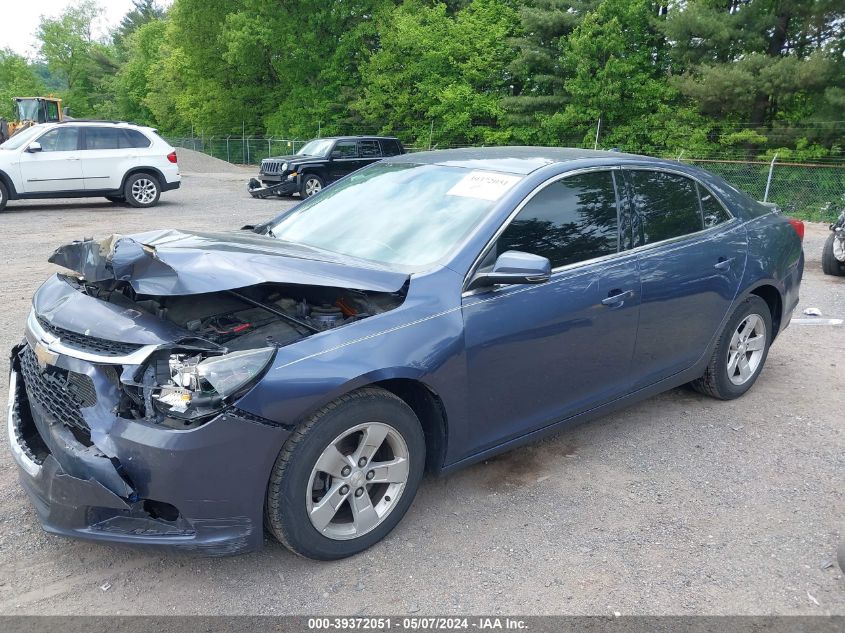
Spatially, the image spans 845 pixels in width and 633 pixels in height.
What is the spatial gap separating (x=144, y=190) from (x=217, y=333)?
13.9 metres

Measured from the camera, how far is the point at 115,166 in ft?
48.6

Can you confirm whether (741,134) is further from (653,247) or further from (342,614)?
(342,614)

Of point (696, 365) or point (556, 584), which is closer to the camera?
point (556, 584)

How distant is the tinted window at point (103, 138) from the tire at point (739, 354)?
13.7 m

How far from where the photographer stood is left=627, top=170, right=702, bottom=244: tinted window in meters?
4.09

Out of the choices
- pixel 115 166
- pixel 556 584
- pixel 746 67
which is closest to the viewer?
pixel 556 584

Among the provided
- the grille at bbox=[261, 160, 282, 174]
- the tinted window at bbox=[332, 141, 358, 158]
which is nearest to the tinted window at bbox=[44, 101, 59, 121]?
the grille at bbox=[261, 160, 282, 174]

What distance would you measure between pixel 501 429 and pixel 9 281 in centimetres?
709

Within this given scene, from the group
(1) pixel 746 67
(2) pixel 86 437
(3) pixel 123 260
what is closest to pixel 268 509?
(2) pixel 86 437

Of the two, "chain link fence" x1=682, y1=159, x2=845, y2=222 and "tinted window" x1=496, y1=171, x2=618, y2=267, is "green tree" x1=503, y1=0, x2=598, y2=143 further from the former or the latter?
"tinted window" x1=496, y1=171, x2=618, y2=267

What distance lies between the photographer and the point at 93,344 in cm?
281

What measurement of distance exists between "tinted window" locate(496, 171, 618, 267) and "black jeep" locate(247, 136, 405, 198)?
14.7 m

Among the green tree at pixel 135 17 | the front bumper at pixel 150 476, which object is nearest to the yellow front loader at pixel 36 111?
the front bumper at pixel 150 476

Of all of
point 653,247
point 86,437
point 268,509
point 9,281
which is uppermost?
point 653,247
